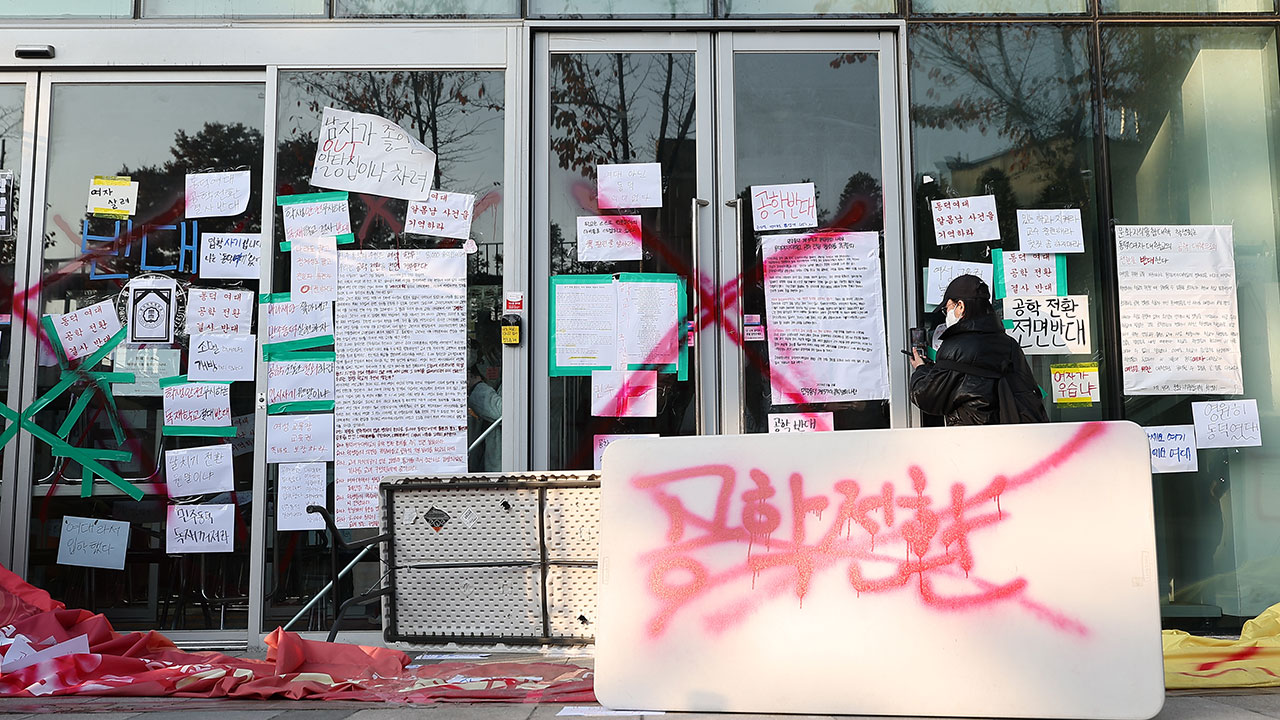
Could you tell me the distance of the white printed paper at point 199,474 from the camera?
5637 mm

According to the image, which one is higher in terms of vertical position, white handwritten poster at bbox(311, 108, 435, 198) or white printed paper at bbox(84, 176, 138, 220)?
white handwritten poster at bbox(311, 108, 435, 198)

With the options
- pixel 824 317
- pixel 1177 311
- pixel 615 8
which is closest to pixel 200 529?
pixel 824 317

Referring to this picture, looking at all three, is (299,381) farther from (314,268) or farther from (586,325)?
(586,325)

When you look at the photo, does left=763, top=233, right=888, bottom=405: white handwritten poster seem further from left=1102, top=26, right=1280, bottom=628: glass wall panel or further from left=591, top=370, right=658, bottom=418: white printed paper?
left=1102, top=26, right=1280, bottom=628: glass wall panel

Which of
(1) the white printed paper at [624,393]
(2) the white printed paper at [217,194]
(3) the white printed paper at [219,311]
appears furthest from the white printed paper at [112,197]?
(1) the white printed paper at [624,393]

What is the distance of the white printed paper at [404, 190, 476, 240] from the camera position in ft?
18.9

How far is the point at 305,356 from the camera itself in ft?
18.6

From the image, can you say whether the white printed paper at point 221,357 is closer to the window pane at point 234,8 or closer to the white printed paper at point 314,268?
the white printed paper at point 314,268

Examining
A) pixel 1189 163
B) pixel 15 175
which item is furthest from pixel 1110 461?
pixel 15 175

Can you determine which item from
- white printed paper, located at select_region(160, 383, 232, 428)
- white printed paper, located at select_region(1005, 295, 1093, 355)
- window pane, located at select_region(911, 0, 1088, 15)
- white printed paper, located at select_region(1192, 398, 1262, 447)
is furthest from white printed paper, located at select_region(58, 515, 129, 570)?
white printed paper, located at select_region(1192, 398, 1262, 447)

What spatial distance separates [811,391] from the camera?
5.65 m

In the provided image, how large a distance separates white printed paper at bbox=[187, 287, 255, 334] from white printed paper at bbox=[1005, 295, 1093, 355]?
434 centimetres

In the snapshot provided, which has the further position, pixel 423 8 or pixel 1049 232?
pixel 423 8

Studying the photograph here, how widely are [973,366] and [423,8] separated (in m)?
3.74
